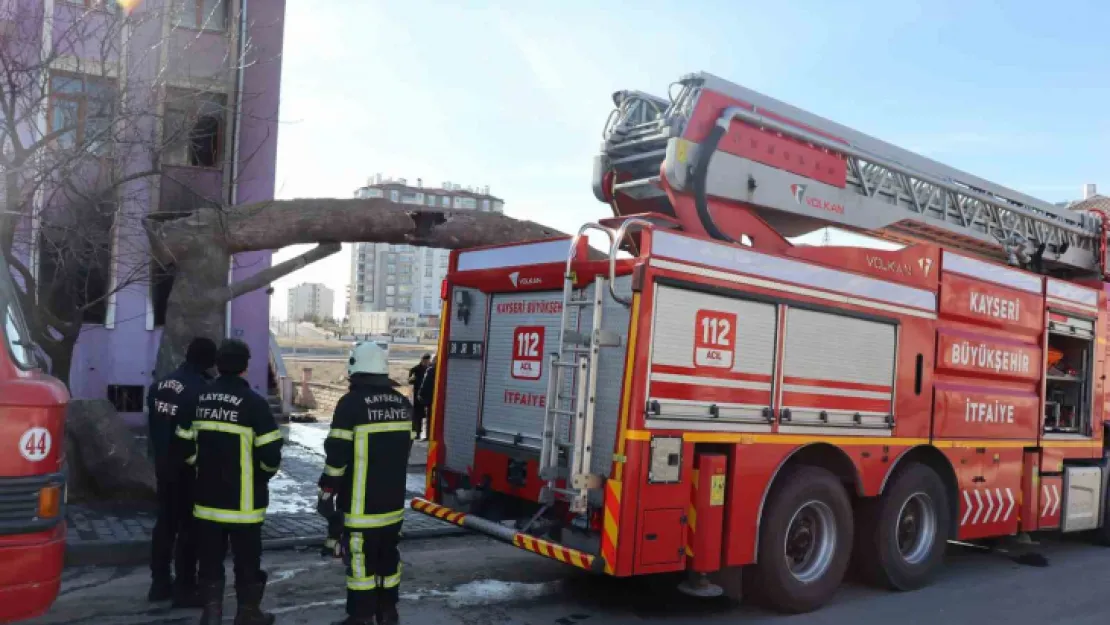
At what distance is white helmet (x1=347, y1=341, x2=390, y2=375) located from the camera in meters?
4.95

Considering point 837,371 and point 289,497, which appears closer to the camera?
point 837,371

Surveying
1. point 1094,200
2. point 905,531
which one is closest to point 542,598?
point 905,531

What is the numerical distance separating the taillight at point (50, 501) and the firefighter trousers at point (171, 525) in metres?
1.64

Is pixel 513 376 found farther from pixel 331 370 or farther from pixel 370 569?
pixel 331 370

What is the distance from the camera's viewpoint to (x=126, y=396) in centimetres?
1378

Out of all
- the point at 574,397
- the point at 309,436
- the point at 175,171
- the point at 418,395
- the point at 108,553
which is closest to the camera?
the point at 574,397

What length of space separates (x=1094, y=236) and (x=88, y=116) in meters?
10.4

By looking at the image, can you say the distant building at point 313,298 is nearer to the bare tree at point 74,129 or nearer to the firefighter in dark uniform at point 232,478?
the bare tree at point 74,129

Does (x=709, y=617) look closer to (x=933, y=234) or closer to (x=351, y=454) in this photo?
(x=351, y=454)

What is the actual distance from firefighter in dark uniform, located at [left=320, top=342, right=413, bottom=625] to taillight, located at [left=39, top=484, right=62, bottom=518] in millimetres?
1252

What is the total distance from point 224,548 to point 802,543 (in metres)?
3.79

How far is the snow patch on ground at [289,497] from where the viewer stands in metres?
8.91

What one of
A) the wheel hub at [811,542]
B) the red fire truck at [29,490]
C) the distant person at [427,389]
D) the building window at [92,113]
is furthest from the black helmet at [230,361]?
the distant person at [427,389]

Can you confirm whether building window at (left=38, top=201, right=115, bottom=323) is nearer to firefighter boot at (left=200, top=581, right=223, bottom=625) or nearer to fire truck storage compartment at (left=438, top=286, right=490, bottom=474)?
fire truck storage compartment at (left=438, top=286, right=490, bottom=474)
